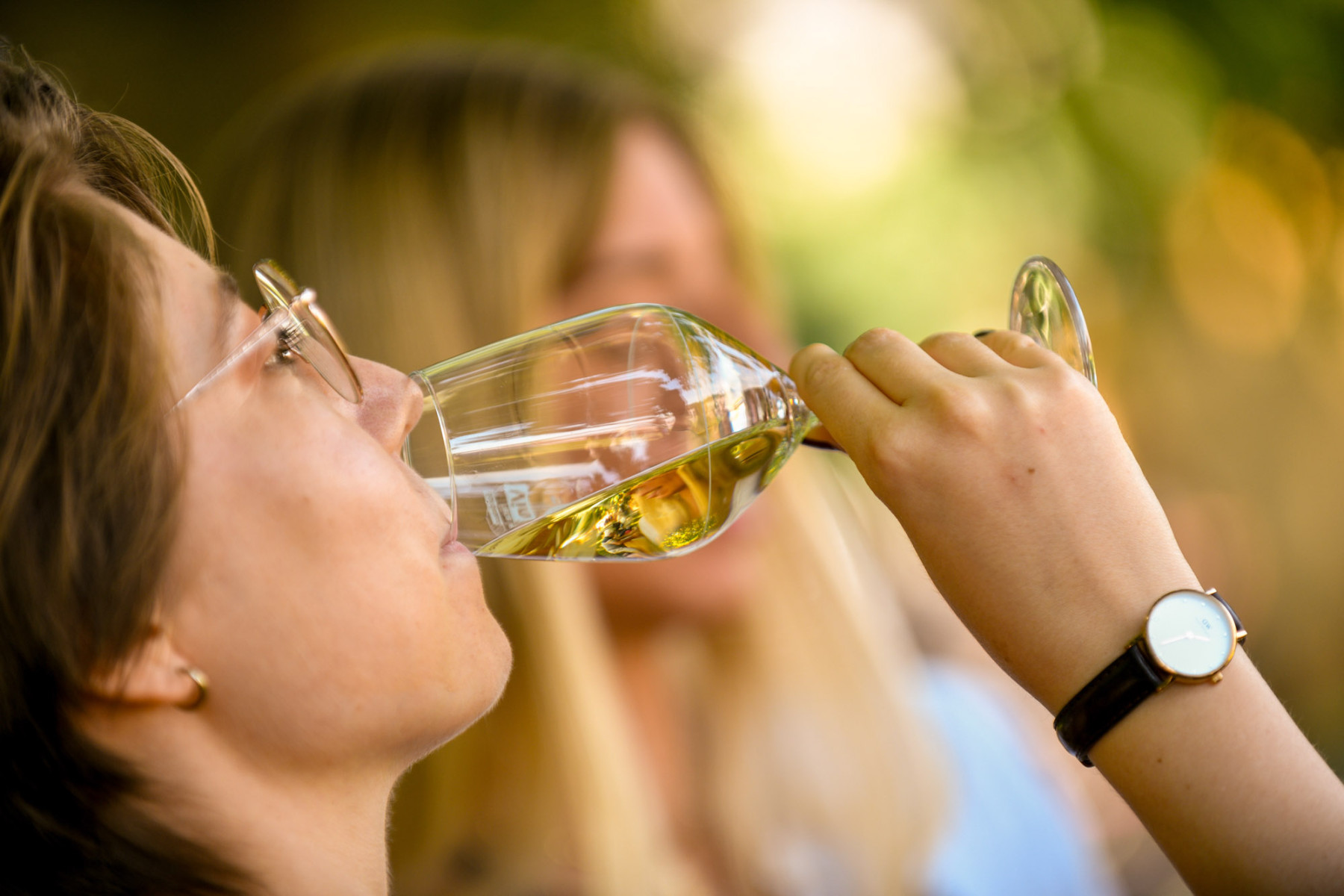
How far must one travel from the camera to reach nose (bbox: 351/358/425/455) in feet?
2.44

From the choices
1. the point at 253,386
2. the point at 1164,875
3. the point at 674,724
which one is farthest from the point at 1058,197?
the point at 253,386

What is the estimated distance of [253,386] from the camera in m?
0.71

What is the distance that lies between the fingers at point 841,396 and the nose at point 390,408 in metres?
0.32

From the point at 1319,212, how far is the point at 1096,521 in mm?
3554

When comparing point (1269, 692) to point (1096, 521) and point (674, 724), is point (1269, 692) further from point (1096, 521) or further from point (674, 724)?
point (674, 724)

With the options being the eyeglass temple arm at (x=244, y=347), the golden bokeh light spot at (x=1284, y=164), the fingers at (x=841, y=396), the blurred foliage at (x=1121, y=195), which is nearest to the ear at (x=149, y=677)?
the eyeglass temple arm at (x=244, y=347)

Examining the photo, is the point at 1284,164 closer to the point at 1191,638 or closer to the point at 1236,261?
the point at 1236,261

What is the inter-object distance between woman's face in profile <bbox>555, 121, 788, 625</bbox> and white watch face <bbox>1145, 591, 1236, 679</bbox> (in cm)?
92

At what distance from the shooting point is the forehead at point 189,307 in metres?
0.68

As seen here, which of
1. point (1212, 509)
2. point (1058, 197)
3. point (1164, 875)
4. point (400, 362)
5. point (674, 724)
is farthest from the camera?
point (1212, 509)

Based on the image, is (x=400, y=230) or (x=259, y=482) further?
(x=400, y=230)

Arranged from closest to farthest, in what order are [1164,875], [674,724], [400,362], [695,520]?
1. [695,520]
2. [400,362]
3. [674,724]
4. [1164,875]

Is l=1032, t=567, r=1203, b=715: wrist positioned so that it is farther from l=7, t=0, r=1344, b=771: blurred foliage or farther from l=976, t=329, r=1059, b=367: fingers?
l=7, t=0, r=1344, b=771: blurred foliage

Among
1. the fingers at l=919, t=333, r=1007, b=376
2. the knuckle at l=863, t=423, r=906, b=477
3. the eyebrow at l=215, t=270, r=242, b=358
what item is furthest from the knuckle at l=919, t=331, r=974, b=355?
the eyebrow at l=215, t=270, r=242, b=358
